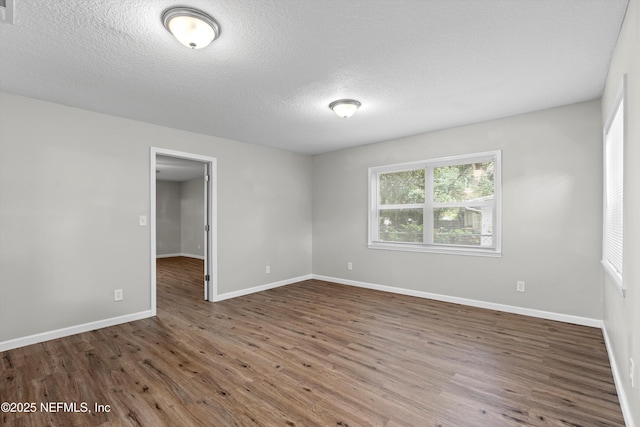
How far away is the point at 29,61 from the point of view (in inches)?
91.7

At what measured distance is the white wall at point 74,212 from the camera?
2920 millimetres

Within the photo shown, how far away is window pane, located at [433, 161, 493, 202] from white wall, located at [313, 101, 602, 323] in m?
0.23

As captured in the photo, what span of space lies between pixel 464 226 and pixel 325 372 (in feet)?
9.58

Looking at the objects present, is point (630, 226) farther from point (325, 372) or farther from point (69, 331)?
point (69, 331)

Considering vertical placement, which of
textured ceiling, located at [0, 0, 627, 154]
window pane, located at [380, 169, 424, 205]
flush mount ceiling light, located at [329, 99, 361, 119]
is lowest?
window pane, located at [380, 169, 424, 205]

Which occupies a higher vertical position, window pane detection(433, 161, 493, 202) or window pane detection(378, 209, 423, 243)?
window pane detection(433, 161, 493, 202)

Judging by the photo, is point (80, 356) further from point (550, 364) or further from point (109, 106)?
point (550, 364)

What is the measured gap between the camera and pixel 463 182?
13.9 ft

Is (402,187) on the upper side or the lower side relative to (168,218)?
upper

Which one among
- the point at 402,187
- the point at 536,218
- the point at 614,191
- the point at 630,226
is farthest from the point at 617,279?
the point at 402,187

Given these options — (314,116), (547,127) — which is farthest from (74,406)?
(547,127)

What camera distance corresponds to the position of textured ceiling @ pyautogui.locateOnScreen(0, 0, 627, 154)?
180cm

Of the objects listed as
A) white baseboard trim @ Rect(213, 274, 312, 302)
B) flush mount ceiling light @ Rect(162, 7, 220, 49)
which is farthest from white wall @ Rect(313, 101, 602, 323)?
flush mount ceiling light @ Rect(162, 7, 220, 49)

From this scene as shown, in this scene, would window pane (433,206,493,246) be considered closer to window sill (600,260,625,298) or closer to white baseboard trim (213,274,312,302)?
window sill (600,260,625,298)
